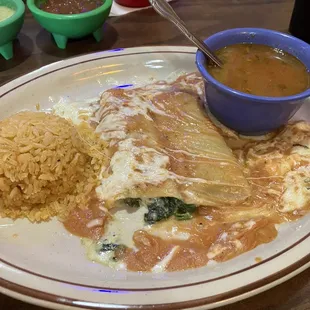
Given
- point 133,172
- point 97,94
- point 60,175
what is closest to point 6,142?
point 60,175

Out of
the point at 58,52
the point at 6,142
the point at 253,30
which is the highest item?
the point at 253,30

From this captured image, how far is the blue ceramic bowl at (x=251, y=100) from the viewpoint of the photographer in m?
1.51

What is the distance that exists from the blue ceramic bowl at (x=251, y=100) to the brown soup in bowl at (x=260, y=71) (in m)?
0.03

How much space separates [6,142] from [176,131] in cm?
66

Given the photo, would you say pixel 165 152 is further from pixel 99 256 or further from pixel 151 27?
pixel 151 27

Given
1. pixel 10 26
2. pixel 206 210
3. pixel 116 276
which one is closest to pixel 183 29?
pixel 206 210

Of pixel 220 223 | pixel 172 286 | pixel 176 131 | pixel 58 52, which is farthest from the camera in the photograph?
pixel 58 52

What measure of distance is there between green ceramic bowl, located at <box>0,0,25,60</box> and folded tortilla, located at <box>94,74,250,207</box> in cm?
72

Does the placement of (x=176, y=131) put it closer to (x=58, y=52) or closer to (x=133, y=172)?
(x=133, y=172)

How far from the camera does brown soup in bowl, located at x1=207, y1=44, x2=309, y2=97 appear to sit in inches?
61.9

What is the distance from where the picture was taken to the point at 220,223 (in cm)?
140

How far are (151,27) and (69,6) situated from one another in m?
0.55

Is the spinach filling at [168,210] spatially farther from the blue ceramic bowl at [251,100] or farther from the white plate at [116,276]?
the blue ceramic bowl at [251,100]

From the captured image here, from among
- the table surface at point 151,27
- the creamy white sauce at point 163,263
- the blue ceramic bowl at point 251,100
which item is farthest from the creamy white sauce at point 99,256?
the table surface at point 151,27
